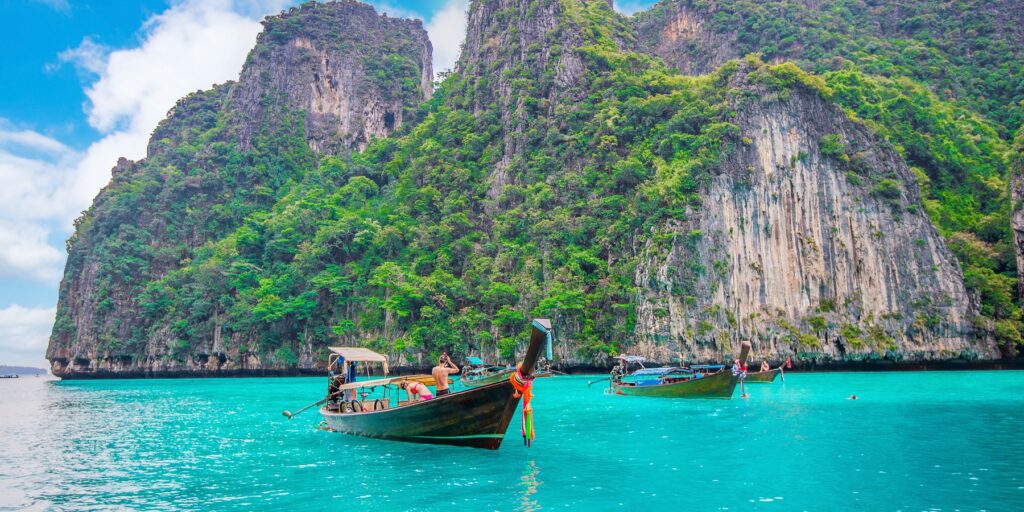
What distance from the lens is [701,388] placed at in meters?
25.9

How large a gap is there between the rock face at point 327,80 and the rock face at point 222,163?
0.14 m

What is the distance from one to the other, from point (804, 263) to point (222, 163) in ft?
210

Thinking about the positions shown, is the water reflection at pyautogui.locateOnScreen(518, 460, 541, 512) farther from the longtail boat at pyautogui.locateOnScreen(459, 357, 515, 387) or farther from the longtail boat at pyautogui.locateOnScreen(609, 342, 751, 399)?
the longtail boat at pyautogui.locateOnScreen(459, 357, 515, 387)

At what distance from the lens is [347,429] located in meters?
16.8

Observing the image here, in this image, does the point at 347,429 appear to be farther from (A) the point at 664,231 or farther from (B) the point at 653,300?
(A) the point at 664,231

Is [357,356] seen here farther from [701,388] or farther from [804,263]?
[804,263]

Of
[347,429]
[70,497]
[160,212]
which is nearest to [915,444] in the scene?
[347,429]

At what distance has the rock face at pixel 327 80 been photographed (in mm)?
78688

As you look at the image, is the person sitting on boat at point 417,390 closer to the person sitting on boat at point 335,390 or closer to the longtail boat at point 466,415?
the longtail boat at point 466,415

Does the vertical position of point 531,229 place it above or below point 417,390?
above

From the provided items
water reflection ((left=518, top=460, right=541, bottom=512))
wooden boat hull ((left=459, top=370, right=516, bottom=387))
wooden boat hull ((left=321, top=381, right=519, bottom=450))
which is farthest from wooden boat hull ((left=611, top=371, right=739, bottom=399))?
water reflection ((left=518, top=460, right=541, bottom=512))

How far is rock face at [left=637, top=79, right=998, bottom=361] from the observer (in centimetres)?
4325

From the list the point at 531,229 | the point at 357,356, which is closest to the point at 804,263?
the point at 531,229

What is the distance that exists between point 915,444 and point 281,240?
54.4 m
